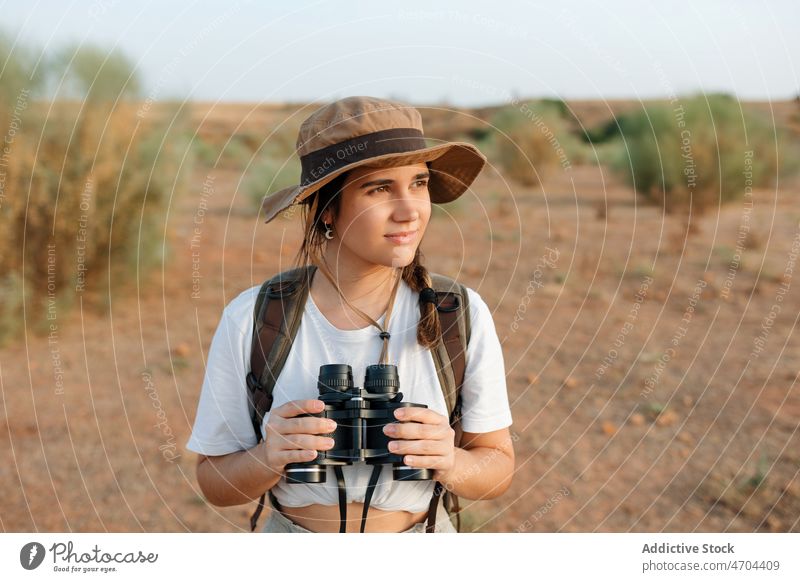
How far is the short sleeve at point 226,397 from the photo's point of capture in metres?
2.29

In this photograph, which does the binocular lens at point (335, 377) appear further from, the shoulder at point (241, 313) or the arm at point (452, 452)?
the shoulder at point (241, 313)

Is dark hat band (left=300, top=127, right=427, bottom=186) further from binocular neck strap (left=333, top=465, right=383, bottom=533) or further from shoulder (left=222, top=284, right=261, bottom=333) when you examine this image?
binocular neck strap (left=333, top=465, right=383, bottom=533)

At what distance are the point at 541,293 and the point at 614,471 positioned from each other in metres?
3.71

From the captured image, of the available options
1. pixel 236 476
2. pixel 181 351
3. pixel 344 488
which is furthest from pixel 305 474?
pixel 181 351

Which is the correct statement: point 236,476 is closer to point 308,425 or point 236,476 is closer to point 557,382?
point 308,425

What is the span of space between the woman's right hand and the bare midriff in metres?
0.35

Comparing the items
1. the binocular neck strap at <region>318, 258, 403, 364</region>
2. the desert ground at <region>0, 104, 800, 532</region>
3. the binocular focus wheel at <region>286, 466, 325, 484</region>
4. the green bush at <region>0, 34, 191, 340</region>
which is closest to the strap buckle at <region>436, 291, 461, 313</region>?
the binocular neck strap at <region>318, 258, 403, 364</region>

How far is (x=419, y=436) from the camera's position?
211 centimetres

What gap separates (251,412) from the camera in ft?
7.72

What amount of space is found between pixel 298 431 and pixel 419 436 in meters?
0.33

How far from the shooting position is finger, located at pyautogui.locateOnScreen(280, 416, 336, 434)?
2068mm
